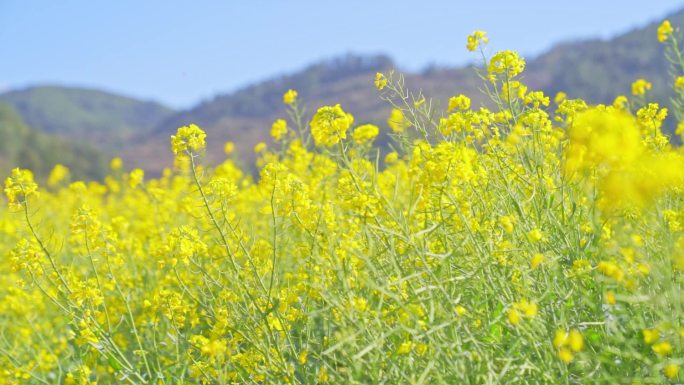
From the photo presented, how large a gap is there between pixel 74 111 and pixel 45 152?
138478 millimetres

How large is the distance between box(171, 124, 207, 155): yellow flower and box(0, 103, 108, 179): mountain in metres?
42.0

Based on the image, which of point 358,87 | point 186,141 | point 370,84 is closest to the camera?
point 186,141

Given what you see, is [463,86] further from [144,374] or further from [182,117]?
[144,374]

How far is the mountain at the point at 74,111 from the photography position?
522ft

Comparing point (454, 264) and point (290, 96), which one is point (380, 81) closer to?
point (454, 264)

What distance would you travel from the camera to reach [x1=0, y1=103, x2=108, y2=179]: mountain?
43.5 m

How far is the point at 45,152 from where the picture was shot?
45.7 m

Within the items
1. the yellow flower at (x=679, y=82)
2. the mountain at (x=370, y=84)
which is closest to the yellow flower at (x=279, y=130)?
the yellow flower at (x=679, y=82)

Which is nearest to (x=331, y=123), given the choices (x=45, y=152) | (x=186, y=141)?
(x=186, y=141)

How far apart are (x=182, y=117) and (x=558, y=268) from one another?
11389 cm

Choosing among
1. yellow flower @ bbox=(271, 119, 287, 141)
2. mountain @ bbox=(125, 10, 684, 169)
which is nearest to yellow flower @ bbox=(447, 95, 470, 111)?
yellow flower @ bbox=(271, 119, 287, 141)

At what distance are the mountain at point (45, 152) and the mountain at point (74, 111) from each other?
98879 mm

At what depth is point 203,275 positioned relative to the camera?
2.77 meters

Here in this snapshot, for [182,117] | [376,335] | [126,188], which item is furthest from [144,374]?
[182,117]
